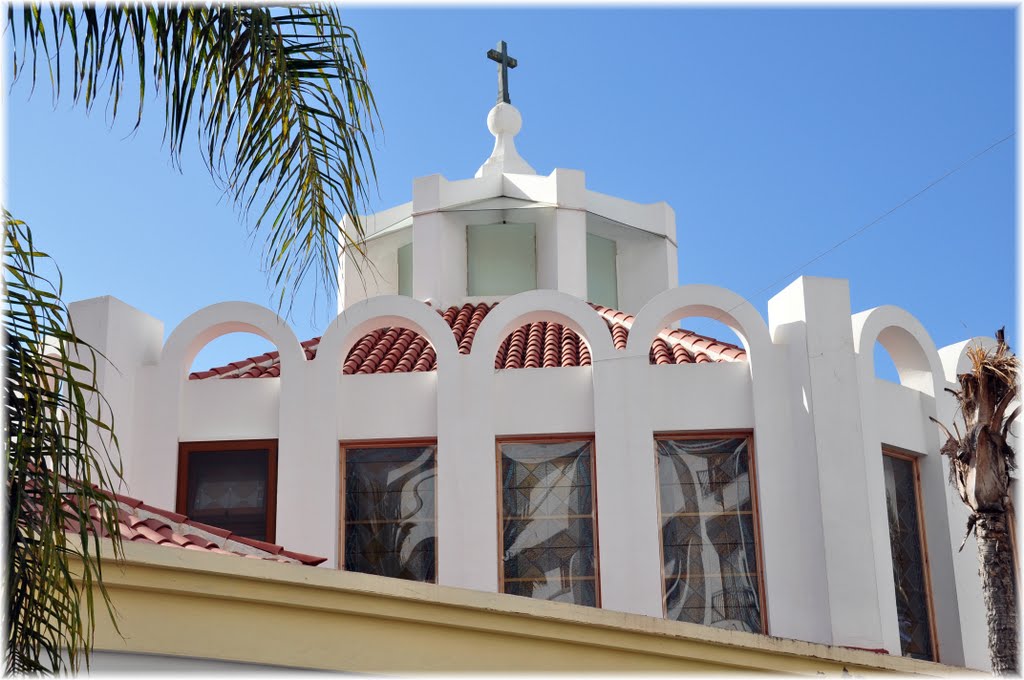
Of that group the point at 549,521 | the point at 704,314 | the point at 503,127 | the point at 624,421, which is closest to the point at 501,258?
the point at 503,127

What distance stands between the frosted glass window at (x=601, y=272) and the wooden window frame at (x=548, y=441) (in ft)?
18.7

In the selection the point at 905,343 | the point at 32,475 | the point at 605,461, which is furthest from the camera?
the point at 905,343

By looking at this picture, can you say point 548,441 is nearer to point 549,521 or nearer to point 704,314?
point 549,521

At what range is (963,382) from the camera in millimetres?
9625

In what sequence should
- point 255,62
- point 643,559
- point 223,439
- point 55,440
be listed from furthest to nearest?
point 223,439 < point 643,559 < point 255,62 < point 55,440

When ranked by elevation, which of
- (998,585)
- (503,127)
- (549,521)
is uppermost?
(503,127)

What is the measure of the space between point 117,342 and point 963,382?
7915 millimetres

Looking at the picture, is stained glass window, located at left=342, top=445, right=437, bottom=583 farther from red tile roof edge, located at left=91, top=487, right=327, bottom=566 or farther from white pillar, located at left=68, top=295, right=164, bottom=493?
red tile roof edge, located at left=91, top=487, right=327, bottom=566

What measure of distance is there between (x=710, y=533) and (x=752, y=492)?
56 centimetres

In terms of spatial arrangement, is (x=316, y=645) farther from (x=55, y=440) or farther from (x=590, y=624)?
(x=55, y=440)

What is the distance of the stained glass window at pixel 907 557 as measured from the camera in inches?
484

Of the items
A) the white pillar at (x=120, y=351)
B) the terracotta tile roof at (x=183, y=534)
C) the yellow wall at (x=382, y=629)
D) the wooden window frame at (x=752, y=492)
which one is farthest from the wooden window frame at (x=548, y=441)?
the yellow wall at (x=382, y=629)

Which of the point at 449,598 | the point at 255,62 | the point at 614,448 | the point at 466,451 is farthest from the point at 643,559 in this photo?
the point at 255,62

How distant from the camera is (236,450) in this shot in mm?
12727
